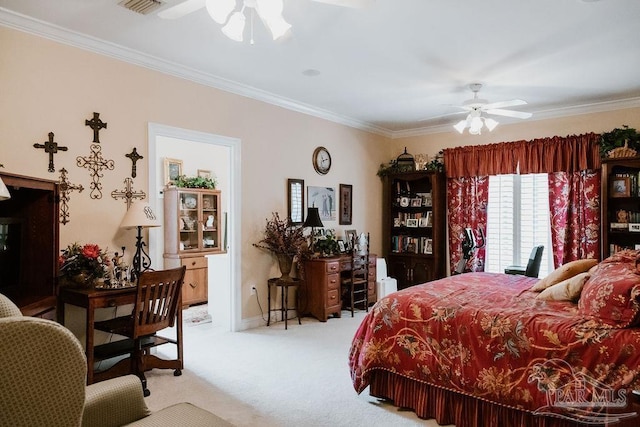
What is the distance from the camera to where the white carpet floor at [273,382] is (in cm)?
279

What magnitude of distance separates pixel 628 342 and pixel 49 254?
360cm

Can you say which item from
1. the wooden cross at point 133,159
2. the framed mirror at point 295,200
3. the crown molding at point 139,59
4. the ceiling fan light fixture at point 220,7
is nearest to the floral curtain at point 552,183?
the crown molding at point 139,59

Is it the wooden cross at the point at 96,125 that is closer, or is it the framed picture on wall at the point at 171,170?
the wooden cross at the point at 96,125

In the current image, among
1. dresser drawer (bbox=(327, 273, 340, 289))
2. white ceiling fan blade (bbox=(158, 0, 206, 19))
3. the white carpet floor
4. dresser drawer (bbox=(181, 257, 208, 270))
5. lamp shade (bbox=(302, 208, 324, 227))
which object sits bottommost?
the white carpet floor

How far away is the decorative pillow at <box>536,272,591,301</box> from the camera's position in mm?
2816

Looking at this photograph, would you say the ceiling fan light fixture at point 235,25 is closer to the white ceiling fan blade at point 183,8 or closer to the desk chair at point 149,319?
the white ceiling fan blade at point 183,8

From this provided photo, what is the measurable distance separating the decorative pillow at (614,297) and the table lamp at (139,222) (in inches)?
127

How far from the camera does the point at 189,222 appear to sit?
638 cm

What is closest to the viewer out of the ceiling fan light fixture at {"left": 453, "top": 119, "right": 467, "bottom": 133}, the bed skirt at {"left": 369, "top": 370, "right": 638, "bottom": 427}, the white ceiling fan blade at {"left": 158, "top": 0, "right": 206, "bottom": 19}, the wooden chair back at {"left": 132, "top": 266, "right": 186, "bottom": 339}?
the white ceiling fan blade at {"left": 158, "top": 0, "right": 206, "bottom": 19}

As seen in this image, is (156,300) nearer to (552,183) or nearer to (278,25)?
(278,25)

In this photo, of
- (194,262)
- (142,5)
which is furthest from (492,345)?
(194,262)

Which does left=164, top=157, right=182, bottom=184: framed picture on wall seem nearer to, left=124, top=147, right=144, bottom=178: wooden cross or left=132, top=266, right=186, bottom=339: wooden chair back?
left=124, top=147, right=144, bottom=178: wooden cross

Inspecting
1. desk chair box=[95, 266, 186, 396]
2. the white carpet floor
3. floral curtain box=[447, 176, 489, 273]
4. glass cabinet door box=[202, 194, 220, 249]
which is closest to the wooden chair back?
desk chair box=[95, 266, 186, 396]

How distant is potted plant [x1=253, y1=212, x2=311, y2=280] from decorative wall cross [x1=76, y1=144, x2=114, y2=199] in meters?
1.90
